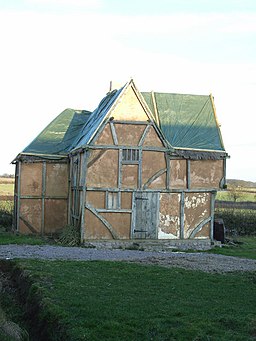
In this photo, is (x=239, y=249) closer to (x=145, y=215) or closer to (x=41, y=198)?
(x=145, y=215)

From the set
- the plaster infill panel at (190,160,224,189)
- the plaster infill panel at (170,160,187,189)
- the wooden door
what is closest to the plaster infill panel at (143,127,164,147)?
the plaster infill panel at (170,160,187,189)

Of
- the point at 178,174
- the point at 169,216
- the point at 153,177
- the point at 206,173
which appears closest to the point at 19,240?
the point at 153,177

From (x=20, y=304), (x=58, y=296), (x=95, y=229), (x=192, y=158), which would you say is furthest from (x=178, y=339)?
(x=192, y=158)

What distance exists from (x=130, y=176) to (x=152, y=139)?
191cm

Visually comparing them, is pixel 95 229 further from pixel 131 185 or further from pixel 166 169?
pixel 166 169

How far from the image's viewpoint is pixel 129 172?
2455 cm

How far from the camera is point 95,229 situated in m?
24.0

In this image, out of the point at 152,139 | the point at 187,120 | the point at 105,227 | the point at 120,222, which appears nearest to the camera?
the point at 105,227

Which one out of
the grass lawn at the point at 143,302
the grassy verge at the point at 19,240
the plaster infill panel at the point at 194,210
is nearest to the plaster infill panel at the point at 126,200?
the plaster infill panel at the point at 194,210

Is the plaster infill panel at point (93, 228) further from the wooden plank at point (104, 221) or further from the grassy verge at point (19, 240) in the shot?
the grassy verge at point (19, 240)

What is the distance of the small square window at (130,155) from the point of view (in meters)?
24.5

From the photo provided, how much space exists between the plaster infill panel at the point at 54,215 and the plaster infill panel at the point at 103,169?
3.70m

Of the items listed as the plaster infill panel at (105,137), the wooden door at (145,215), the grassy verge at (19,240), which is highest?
the plaster infill panel at (105,137)

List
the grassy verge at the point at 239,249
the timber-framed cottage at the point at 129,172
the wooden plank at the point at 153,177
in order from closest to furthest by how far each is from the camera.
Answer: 1. the grassy verge at the point at 239,249
2. the timber-framed cottage at the point at 129,172
3. the wooden plank at the point at 153,177
